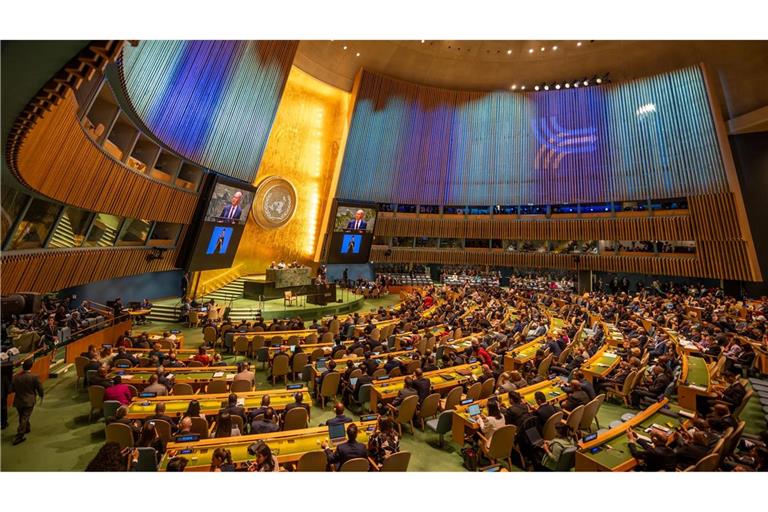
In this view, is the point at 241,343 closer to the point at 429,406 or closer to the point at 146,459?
the point at 429,406

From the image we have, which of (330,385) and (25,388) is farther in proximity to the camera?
(330,385)

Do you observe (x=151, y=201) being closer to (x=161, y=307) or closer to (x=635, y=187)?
(x=161, y=307)

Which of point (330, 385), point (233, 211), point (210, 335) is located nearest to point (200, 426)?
point (330, 385)

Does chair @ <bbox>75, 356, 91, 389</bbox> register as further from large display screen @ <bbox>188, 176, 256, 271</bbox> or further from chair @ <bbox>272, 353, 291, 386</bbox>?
large display screen @ <bbox>188, 176, 256, 271</bbox>

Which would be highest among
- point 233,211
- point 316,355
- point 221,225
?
point 233,211

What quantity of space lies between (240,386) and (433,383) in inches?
130

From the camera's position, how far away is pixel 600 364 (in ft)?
25.6

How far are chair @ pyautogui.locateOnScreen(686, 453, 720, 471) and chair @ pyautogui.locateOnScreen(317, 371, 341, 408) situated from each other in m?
5.03

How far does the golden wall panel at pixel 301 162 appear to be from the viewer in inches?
744

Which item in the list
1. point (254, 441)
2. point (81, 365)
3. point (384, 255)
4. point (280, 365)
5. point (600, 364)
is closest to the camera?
point (254, 441)

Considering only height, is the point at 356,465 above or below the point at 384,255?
below

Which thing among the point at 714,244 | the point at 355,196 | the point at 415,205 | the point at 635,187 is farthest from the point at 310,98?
the point at 714,244

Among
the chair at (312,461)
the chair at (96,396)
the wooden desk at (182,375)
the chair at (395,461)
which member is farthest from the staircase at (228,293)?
the chair at (395,461)

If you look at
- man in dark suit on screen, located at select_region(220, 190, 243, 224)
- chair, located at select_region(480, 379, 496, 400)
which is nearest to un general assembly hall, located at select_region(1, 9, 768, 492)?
man in dark suit on screen, located at select_region(220, 190, 243, 224)
